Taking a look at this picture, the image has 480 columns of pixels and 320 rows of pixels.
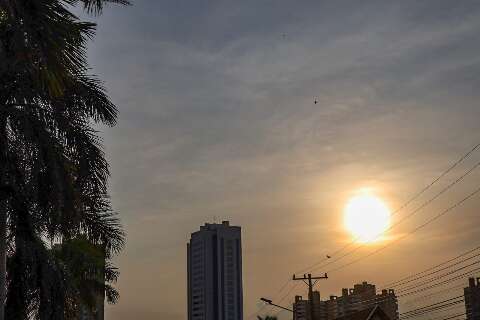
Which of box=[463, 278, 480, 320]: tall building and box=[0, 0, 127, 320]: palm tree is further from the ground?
box=[463, 278, 480, 320]: tall building

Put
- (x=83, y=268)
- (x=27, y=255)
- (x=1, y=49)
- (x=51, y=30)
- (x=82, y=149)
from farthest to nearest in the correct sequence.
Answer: (x=83, y=268), (x=27, y=255), (x=82, y=149), (x=1, y=49), (x=51, y=30)

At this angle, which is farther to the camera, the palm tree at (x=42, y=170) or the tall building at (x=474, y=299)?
the tall building at (x=474, y=299)

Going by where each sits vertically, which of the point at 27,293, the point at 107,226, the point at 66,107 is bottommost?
the point at 27,293

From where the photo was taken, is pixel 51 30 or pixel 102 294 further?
pixel 102 294

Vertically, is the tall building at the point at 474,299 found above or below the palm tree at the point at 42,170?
above

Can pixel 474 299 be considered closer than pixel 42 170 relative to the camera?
No

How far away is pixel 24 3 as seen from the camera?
32.7 ft

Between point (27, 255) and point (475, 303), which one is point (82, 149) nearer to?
point (27, 255)

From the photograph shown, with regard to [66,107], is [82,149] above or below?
below

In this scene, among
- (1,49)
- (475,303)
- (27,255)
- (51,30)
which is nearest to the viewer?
(51,30)

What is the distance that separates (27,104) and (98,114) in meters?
2.12

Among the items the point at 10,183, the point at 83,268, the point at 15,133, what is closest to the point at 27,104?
the point at 15,133

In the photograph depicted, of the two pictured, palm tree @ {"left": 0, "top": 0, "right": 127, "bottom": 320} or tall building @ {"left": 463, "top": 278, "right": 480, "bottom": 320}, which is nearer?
palm tree @ {"left": 0, "top": 0, "right": 127, "bottom": 320}

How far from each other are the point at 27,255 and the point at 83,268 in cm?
1161
